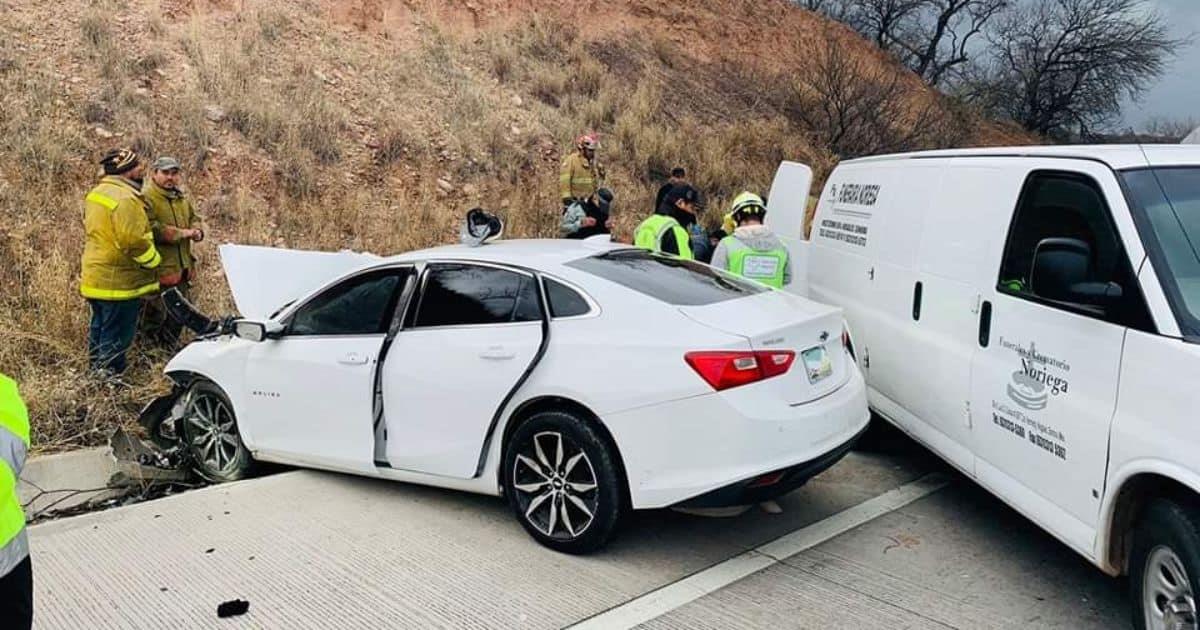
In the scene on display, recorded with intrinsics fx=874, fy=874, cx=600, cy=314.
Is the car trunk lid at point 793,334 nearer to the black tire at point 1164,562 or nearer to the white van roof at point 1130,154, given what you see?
the white van roof at point 1130,154

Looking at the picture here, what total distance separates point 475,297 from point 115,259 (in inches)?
146

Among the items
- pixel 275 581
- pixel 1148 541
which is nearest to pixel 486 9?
pixel 275 581

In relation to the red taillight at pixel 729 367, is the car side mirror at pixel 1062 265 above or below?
above

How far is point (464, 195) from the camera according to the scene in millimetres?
13109

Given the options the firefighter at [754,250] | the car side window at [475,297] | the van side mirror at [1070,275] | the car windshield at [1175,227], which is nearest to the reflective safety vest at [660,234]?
the firefighter at [754,250]

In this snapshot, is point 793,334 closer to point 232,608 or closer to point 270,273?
point 232,608

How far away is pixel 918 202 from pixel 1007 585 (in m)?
2.30

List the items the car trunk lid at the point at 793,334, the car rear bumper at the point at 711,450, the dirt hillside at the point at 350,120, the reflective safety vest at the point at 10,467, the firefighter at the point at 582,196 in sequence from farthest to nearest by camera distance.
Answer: the firefighter at the point at 582,196 → the dirt hillside at the point at 350,120 → the car trunk lid at the point at 793,334 → the car rear bumper at the point at 711,450 → the reflective safety vest at the point at 10,467

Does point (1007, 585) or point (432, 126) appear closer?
point (1007, 585)

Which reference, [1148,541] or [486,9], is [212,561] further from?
[486,9]

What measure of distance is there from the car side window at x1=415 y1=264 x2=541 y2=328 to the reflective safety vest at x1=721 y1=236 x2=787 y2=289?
2039mm

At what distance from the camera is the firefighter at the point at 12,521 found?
2312 millimetres

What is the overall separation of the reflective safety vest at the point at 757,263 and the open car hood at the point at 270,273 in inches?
103

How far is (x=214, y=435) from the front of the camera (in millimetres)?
5953
